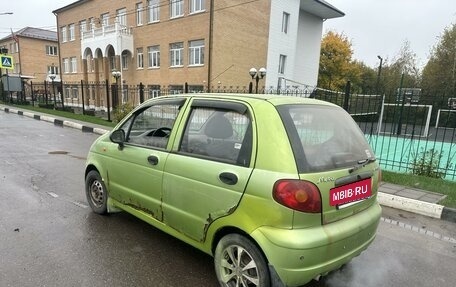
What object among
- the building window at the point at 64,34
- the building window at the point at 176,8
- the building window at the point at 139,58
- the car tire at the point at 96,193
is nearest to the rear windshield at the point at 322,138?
the car tire at the point at 96,193

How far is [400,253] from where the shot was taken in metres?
3.62

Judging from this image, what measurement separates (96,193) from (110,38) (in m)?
25.5

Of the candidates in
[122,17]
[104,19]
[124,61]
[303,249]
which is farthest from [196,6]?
[303,249]

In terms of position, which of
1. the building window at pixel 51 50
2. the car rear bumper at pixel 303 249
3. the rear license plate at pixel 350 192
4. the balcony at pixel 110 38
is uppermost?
the building window at pixel 51 50

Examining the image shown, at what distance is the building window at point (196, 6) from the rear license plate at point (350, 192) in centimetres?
2095

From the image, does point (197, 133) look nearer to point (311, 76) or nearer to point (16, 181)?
point (16, 181)

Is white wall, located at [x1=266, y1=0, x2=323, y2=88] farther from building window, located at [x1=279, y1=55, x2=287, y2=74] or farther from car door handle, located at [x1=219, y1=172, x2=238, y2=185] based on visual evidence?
car door handle, located at [x1=219, y1=172, x2=238, y2=185]

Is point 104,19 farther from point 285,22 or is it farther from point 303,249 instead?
point 303,249

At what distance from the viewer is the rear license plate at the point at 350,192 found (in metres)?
2.47

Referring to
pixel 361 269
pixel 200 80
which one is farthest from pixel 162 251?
pixel 200 80

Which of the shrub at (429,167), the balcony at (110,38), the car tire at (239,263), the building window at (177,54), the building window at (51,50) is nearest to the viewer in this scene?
the car tire at (239,263)

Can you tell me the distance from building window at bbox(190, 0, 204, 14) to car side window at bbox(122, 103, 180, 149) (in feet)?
63.7

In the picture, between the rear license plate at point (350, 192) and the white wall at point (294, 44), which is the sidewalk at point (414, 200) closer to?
the rear license plate at point (350, 192)

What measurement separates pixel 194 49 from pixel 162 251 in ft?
66.3
